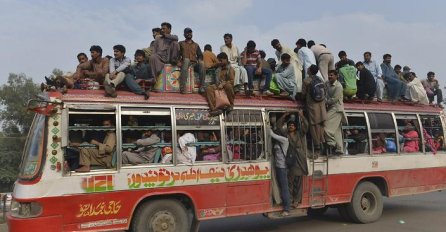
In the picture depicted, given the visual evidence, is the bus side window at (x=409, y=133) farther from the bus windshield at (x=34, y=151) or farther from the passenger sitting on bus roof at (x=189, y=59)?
the bus windshield at (x=34, y=151)

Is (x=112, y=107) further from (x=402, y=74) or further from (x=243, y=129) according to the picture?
(x=402, y=74)

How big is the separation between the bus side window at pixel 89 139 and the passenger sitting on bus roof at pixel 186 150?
3.23 feet

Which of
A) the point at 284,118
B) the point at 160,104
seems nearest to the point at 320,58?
the point at 284,118

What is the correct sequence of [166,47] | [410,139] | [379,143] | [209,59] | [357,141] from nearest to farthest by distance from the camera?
[166,47]
[209,59]
[357,141]
[379,143]
[410,139]

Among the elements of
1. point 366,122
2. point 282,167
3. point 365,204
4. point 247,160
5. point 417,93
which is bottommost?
point 365,204

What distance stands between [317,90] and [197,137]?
241 centimetres

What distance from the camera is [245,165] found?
23.4ft

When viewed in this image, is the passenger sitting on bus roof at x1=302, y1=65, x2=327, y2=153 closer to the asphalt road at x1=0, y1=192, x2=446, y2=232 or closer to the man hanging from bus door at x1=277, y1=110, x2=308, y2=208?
the man hanging from bus door at x1=277, y1=110, x2=308, y2=208

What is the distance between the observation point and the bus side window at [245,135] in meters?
7.08

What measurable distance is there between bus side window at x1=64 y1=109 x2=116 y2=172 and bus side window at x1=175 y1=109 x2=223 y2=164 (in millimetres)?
983

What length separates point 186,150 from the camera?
6.59 meters

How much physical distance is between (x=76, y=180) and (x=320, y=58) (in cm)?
561

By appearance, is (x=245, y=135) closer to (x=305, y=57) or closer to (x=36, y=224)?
(x=305, y=57)

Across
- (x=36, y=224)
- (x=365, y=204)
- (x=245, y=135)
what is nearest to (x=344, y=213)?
(x=365, y=204)
